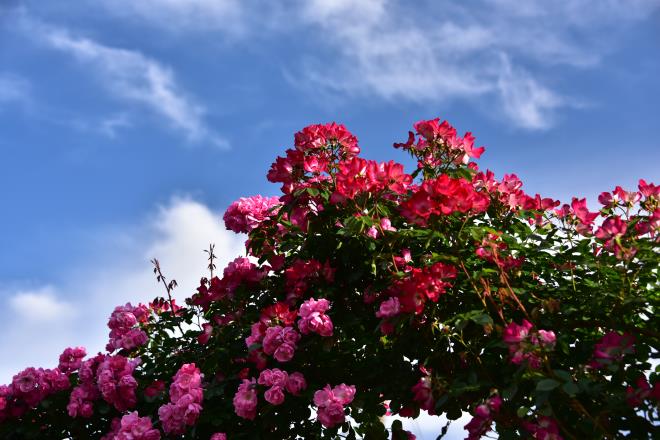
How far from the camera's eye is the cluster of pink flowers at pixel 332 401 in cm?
320

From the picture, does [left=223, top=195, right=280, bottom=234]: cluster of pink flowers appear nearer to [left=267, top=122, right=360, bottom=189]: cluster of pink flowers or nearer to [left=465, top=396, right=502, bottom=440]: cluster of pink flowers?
[left=267, top=122, right=360, bottom=189]: cluster of pink flowers

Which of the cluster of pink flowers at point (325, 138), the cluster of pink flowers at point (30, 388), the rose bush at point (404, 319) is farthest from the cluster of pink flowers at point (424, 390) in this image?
the cluster of pink flowers at point (30, 388)

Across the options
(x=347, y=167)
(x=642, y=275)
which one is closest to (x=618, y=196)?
(x=642, y=275)

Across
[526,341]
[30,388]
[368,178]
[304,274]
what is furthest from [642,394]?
[30,388]

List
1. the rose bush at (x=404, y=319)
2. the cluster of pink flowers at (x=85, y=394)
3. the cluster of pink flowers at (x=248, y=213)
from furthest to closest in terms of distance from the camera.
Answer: the cluster of pink flowers at (x=248, y=213), the cluster of pink flowers at (x=85, y=394), the rose bush at (x=404, y=319)

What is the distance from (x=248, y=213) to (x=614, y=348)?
2.36m

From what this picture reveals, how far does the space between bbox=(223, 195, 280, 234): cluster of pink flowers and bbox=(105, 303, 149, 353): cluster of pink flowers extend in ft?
3.19

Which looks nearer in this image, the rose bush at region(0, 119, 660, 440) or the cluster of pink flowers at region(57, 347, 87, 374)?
the rose bush at region(0, 119, 660, 440)

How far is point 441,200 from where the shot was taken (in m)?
3.06

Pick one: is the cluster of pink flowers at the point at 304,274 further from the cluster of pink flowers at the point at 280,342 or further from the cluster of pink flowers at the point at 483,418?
the cluster of pink flowers at the point at 483,418

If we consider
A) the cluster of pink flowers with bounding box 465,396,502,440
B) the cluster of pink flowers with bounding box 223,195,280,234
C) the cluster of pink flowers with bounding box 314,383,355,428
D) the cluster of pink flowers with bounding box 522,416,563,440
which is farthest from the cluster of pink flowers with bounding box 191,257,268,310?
the cluster of pink flowers with bounding box 522,416,563,440

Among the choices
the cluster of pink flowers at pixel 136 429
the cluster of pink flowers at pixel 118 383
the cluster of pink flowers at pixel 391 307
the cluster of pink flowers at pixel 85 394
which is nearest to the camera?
the cluster of pink flowers at pixel 391 307

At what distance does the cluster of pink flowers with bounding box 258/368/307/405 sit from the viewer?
329cm

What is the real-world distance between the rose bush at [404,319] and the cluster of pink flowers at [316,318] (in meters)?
0.01
